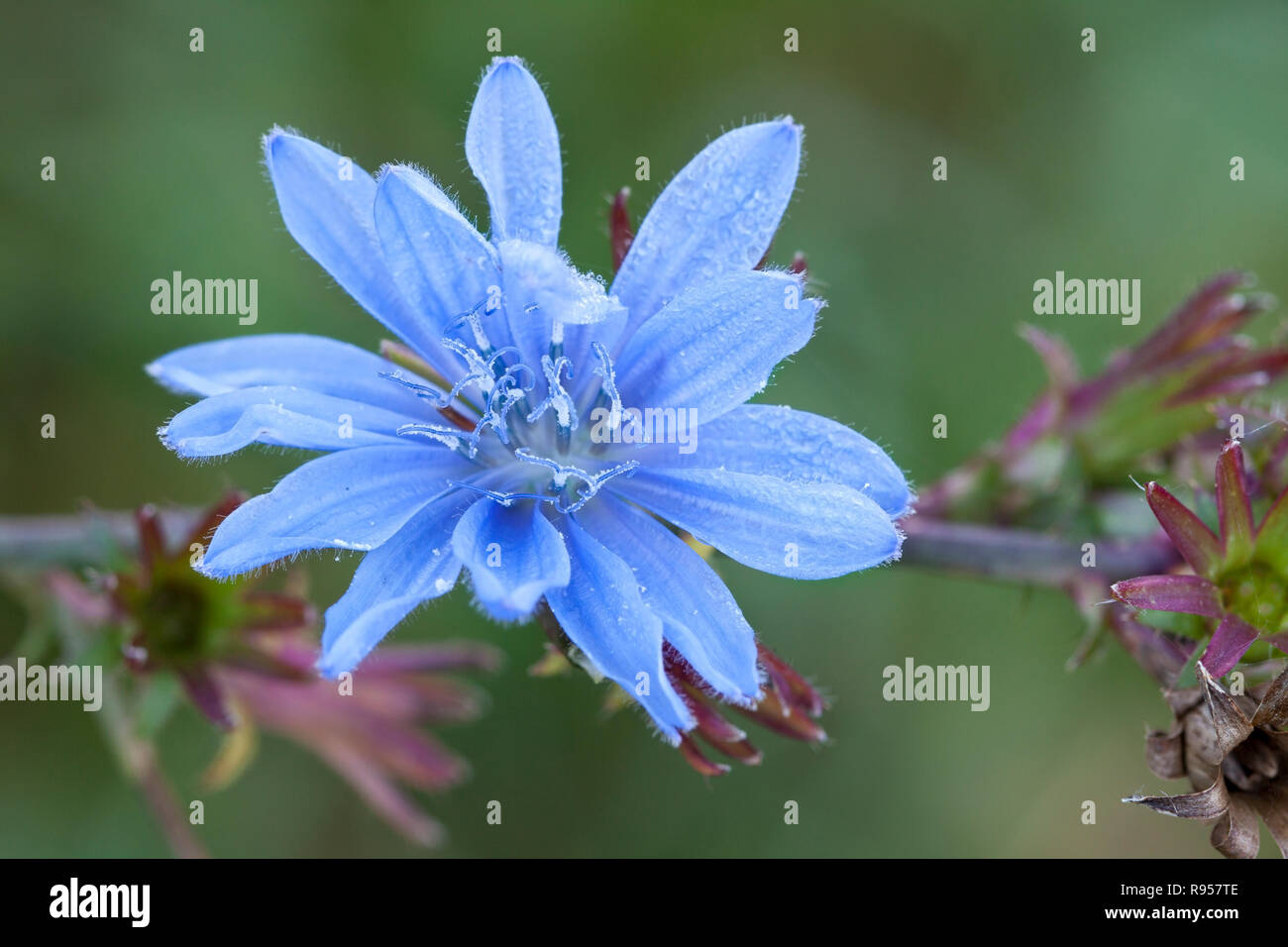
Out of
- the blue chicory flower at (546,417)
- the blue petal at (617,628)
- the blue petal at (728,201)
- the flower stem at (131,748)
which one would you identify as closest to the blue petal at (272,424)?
the blue chicory flower at (546,417)

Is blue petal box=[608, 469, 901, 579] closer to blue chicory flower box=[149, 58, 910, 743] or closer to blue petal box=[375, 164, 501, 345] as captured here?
blue chicory flower box=[149, 58, 910, 743]

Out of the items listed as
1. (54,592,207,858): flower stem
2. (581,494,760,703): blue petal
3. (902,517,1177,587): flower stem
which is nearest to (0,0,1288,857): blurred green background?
(54,592,207,858): flower stem

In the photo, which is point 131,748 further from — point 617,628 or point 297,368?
point 617,628

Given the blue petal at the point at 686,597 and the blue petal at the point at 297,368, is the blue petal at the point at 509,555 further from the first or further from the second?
the blue petal at the point at 297,368

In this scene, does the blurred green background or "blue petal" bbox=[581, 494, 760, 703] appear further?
the blurred green background

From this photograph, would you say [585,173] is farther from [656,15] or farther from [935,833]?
[935,833]

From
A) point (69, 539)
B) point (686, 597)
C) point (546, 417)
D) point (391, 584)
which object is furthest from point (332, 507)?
point (69, 539)
